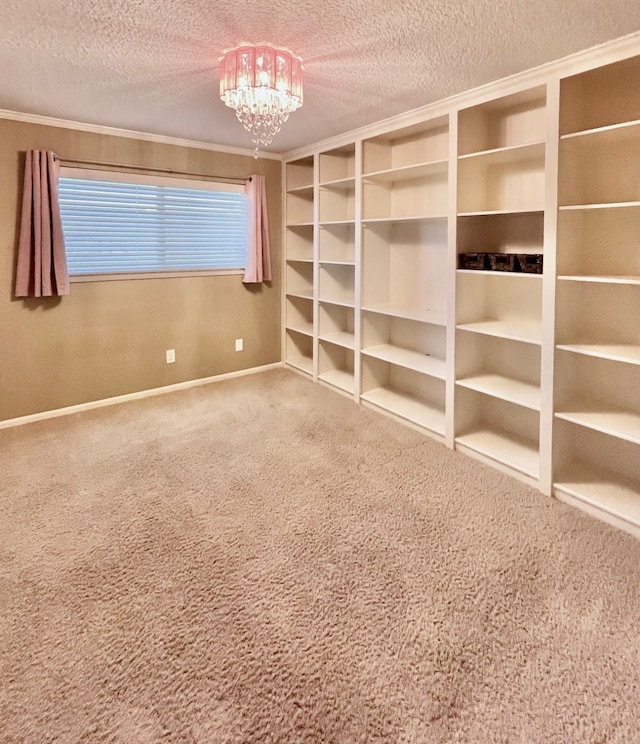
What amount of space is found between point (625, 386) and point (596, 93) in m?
1.62

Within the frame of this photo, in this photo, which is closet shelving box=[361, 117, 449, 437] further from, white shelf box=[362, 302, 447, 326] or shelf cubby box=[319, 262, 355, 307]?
shelf cubby box=[319, 262, 355, 307]

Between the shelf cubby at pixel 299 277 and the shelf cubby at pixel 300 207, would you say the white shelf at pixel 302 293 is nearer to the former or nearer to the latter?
the shelf cubby at pixel 299 277

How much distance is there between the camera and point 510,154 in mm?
3021

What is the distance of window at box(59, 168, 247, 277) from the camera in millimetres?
4020

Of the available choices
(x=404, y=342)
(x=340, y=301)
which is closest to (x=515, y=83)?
(x=404, y=342)

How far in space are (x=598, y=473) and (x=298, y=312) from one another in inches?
134

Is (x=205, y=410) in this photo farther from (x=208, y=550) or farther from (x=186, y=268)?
(x=208, y=550)

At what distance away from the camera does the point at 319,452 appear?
11.2 ft

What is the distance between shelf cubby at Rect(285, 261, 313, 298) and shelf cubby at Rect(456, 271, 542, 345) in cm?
218

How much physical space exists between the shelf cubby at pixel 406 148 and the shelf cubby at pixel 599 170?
1186 mm

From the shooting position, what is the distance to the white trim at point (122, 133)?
3613 mm

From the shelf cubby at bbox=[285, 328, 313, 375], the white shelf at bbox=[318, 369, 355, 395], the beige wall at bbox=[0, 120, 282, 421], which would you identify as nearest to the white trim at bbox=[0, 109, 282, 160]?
the beige wall at bbox=[0, 120, 282, 421]

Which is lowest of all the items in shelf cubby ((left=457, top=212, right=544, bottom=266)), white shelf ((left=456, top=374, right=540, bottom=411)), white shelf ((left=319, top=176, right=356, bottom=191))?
white shelf ((left=456, top=374, right=540, bottom=411))

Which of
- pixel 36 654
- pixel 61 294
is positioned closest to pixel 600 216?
pixel 36 654
